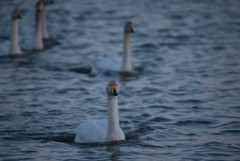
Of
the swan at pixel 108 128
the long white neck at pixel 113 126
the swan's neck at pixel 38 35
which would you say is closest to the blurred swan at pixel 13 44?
the swan's neck at pixel 38 35

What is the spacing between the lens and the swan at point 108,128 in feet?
26.7

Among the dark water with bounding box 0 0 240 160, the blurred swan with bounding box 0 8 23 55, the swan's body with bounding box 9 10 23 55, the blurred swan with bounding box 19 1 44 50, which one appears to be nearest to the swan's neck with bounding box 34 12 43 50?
the blurred swan with bounding box 19 1 44 50

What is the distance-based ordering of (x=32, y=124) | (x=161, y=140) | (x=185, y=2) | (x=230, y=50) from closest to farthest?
(x=161, y=140) < (x=32, y=124) < (x=230, y=50) < (x=185, y=2)

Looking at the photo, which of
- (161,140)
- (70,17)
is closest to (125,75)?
(161,140)

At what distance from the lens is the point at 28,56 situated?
16047 millimetres

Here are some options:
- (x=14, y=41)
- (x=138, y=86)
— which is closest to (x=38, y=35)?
(x=14, y=41)

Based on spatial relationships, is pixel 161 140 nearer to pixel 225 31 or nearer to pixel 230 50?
pixel 230 50

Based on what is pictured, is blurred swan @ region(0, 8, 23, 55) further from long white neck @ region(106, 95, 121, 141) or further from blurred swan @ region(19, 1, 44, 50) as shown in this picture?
long white neck @ region(106, 95, 121, 141)

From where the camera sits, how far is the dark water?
27.7ft

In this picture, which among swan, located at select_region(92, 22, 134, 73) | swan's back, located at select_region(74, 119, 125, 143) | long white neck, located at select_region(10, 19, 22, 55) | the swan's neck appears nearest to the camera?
swan's back, located at select_region(74, 119, 125, 143)

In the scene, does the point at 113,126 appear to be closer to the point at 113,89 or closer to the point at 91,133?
the point at 91,133

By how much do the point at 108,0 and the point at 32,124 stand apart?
16.6 metres

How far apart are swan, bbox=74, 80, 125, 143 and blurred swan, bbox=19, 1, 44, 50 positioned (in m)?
8.88

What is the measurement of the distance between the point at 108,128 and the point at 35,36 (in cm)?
944
